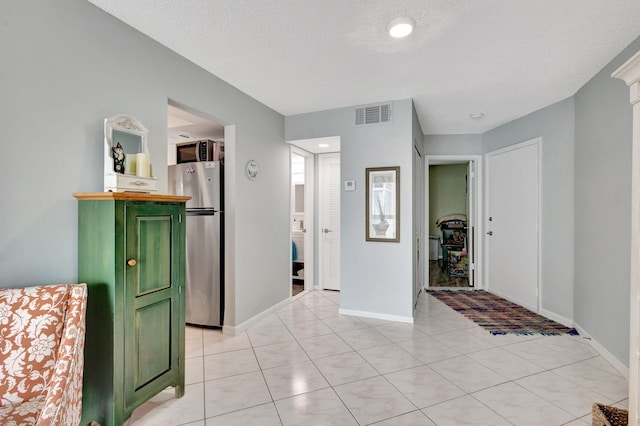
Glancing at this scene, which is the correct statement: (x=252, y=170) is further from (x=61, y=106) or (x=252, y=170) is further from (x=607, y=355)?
(x=607, y=355)

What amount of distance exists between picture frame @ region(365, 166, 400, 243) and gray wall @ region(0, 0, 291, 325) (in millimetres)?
2015

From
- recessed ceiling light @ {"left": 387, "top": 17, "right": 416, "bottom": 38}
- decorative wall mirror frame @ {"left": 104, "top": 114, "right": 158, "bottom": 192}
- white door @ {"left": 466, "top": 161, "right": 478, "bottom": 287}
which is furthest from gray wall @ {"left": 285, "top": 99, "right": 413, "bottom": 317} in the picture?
decorative wall mirror frame @ {"left": 104, "top": 114, "right": 158, "bottom": 192}

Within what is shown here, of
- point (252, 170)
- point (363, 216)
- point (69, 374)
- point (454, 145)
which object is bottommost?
point (69, 374)

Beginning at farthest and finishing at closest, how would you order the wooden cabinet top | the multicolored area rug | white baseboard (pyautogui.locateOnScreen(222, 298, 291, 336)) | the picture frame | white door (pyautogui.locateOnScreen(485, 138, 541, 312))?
white door (pyautogui.locateOnScreen(485, 138, 541, 312)), the picture frame, the multicolored area rug, white baseboard (pyautogui.locateOnScreen(222, 298, 291, 336)), the wooden cabinet top

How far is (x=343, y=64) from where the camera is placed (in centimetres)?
266

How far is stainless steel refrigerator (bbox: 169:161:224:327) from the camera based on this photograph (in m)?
3.34

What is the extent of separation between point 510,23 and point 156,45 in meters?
2.48

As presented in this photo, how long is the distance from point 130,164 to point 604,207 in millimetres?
3767

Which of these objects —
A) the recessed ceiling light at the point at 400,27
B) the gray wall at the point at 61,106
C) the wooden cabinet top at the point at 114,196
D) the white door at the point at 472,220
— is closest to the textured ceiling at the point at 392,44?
the recessed ceiling light at the point at 400,27

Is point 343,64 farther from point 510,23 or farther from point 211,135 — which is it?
point 211,135

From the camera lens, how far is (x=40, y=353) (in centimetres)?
139

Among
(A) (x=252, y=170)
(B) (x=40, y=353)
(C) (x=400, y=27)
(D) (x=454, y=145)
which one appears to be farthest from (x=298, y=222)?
(B) (x=40, y=353)

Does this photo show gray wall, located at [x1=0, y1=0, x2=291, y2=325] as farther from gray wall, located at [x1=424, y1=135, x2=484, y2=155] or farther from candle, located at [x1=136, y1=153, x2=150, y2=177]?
gray wall, located at [x1=424, y1=135, x2=484, y2=155]

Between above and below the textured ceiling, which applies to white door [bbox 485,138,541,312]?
below
